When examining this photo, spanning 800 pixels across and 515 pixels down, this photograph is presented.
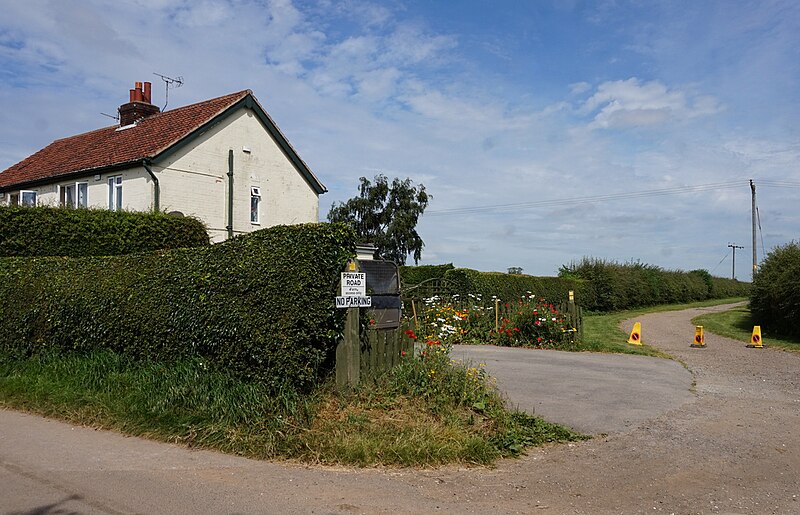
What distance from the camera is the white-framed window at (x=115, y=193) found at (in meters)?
25.0

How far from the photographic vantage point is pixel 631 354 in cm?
1700

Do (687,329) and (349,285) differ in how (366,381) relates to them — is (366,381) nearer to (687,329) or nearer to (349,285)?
(349,285)

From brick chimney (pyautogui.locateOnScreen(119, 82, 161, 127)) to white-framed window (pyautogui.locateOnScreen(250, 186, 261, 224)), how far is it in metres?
6.25

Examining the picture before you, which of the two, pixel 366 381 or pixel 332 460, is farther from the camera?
pixel 366 381

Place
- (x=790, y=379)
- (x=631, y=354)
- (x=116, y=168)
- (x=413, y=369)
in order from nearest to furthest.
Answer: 1. (x=413, y=369)
2. (x=790, y=379)
3. (x=631, y=354)
4. (x=116, y=168)

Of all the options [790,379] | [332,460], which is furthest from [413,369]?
[790,379]

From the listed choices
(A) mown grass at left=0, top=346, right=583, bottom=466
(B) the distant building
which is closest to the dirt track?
(A) mown grass at left=0, top=346, right=583, bottom=466

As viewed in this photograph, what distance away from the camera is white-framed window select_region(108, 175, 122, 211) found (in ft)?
81.9

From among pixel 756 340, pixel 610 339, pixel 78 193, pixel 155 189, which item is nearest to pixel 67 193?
pixel 78 193

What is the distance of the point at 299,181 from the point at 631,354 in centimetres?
1772

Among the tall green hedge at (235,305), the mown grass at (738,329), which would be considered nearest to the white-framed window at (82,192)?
the tall green hedge at (235,305)

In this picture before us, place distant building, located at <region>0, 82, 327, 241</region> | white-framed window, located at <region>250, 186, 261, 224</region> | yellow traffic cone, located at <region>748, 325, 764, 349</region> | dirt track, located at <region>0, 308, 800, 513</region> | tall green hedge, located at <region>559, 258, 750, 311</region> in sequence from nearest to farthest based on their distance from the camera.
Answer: dirt track, located at <region>0, 308, 800, 513</region> → yellow traffic cone, located at <region>748, 325, 764, 349</region> → distant building, located at <region>0, 82, 327, 241</region> → white-framed window, located at <region>250, 186, 261, 224</region> → tall green hedge, located at <region>559, 258, 750, 311</region>

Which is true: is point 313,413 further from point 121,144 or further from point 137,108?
point 137,108

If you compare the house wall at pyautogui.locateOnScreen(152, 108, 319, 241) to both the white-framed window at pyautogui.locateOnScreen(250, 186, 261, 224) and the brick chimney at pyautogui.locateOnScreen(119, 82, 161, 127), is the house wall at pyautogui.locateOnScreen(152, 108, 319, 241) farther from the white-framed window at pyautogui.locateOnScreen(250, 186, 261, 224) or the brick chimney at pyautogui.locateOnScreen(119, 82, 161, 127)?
the brick chimney at pyautogui.locateOnScreen(119, 82, 161, 127)
